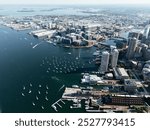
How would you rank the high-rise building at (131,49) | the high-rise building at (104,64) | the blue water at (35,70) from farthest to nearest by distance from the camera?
the high-rise building at (131,49)
the high-rise building at (104,64)
the blue water at (35,70)

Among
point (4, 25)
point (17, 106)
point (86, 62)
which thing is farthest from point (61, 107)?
point (4, 25)

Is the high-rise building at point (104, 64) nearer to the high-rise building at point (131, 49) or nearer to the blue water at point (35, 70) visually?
the blue water at point (35, 70)

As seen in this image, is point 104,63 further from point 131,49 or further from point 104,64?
point 131,49

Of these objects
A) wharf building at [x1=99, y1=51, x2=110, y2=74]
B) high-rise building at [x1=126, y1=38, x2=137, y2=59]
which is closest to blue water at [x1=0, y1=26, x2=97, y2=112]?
wharf building at [x1=99, y1=51, x2=110, y2=74]

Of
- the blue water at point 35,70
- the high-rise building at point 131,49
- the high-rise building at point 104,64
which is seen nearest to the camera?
the blue water at point 35,70

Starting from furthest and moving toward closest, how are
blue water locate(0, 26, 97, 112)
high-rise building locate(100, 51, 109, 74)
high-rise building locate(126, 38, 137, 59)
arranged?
high-rise building locate(126, 38, 137, 59), high-rise building locate(100, 51, 109, 74), blue water locate(0, 26, 97, 112)

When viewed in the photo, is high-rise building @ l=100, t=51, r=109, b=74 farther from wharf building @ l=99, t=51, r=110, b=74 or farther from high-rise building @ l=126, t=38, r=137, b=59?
high-rise building @ l=126, t=38, r=137, b=59

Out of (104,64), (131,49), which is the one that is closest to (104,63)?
(104,64)

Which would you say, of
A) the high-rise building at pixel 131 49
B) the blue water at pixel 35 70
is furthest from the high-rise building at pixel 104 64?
the high-rise building at pixel 131 49

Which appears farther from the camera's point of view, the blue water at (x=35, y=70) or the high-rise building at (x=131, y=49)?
the high-rise building at (x=131, y=49)

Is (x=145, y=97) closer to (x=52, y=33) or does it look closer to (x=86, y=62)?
(x=86, y=62)

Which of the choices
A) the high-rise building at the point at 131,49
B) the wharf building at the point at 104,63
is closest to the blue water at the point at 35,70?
the wharf building at the point at 104,63
